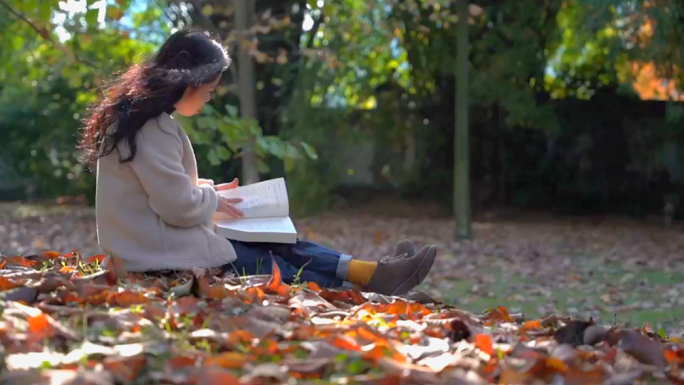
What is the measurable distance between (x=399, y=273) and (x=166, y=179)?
126cm

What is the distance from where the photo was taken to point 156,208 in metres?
4.10

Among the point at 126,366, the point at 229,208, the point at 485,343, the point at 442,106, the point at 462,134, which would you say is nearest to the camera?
the point at 126,366

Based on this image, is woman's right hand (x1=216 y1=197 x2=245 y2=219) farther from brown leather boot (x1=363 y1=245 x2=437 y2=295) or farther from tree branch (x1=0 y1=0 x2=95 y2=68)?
tree branch (x1=0 y1=0 x2=95 y2=68)

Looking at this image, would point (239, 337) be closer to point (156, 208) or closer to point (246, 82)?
point (156, 208)

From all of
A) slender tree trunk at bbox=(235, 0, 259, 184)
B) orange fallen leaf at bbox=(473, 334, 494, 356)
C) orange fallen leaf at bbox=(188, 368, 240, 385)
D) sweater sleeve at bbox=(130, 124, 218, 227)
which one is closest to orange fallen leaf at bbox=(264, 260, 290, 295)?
sweater sleeve at bbox=(130, 124, 218, 227)

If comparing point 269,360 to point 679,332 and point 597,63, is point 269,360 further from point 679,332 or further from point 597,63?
point 597,63

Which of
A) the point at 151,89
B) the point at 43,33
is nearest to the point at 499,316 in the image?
the point at 151,89

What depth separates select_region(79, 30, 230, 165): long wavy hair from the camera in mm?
4086

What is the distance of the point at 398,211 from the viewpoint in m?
14.1

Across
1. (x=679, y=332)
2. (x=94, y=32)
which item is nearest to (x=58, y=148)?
(x=94, y=32)

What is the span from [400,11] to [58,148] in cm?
753

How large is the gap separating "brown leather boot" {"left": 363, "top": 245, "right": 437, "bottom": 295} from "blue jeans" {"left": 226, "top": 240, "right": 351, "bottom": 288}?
0.16m

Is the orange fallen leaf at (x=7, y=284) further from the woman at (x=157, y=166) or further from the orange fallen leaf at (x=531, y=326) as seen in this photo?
the orange fallen leaf at (x=531, y=326)

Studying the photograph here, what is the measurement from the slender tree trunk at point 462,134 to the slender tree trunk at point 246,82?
8.62 ft
